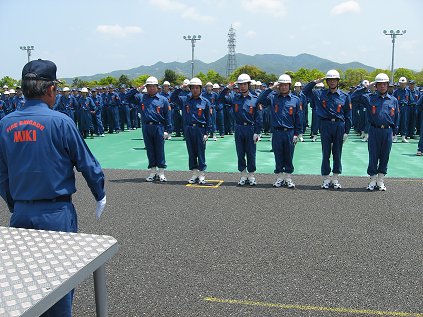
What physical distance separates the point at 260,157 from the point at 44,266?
38.3 feet

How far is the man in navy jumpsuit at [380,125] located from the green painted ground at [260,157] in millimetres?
1825

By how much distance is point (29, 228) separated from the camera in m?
3.09

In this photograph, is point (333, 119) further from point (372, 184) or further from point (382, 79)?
point (372, 184)

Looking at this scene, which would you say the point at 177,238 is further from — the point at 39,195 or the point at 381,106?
the point at 381,106

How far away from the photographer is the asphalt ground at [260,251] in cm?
421

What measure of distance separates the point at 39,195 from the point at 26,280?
103 centimetres

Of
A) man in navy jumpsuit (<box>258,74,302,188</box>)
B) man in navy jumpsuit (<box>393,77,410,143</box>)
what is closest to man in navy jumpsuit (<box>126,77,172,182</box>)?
man in navy jumpsuit (<box>258,74,302,188</box>)

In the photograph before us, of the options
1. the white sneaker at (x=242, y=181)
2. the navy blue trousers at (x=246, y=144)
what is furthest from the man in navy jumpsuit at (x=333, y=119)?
the white sneaker at (x=242, y=181)

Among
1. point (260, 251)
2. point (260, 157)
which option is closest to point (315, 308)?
point (260, 251)

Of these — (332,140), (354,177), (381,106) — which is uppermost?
(381,106)

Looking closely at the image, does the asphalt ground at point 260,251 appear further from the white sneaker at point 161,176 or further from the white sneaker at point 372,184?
the white sneaker at point 161,176

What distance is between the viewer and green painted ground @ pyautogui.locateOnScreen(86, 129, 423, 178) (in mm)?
11836

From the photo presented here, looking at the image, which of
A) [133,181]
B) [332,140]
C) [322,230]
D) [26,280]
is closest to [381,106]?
[332,140]

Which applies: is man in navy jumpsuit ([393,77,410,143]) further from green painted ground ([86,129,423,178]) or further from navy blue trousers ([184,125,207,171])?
navy blue trousers ([184,125,207,171])
